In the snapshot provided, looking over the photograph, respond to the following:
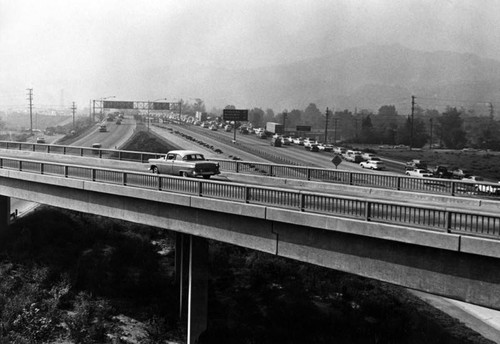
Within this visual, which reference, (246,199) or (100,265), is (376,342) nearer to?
(246,199)

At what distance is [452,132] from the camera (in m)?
140

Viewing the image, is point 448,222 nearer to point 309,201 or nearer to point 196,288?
point 309,201

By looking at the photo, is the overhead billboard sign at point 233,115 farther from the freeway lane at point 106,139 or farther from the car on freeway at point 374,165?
the car on freeway at point 374,165

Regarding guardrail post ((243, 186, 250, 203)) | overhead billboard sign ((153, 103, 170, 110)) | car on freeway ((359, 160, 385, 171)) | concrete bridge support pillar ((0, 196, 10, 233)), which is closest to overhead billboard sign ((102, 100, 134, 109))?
overhead billboard sign ((153, 103, 170, 110))

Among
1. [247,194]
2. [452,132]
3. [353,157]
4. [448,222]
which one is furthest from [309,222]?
[452,132]

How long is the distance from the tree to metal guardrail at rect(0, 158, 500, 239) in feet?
404

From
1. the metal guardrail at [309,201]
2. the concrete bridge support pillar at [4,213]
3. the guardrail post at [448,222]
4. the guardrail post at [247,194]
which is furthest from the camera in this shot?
the concrete bridge support pillar at [4,213]

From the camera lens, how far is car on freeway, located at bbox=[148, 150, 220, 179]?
26.2 metres

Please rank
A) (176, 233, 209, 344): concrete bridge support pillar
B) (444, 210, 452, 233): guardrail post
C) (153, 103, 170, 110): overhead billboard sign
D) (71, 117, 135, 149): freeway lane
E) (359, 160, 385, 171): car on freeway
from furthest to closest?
(153, 103, 170, 110): overhead billboard sign < (71, 117, 135, 149): freeway lane < (359, 160, 385, 171): car on freeway < (176, 233, 209, 344): concrete bridge support pillar < (444, 210, 452, 233): guardrail post

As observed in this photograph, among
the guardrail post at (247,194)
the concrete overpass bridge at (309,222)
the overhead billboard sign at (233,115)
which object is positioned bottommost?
the concrete overpass bridge at (309,222)

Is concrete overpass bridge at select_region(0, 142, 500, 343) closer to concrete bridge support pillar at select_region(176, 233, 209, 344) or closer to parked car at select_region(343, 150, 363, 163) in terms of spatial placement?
concrete bridge support pillar at select_region(176, 233, 209, 344)

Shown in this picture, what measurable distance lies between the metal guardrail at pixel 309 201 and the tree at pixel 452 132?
404ft

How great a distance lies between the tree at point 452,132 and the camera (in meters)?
135

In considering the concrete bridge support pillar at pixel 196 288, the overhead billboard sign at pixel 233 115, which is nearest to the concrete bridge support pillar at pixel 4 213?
the concrete bridge support pillar at pixel 196 288
